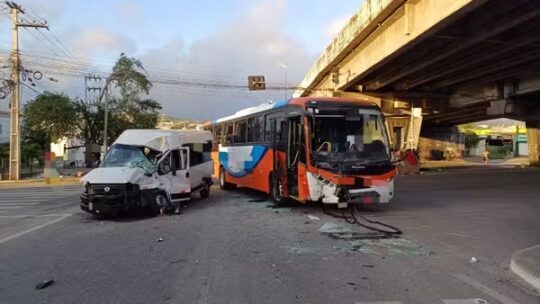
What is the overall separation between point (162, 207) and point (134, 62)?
133ft

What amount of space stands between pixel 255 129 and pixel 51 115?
41622 millimetres

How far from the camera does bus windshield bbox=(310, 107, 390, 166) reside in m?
15.7

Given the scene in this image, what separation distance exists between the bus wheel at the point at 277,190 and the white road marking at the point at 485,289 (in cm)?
954

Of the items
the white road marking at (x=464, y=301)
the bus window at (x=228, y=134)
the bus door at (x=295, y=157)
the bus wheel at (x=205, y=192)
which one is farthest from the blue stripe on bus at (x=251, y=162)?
the white road marking at (x=464, y=301)

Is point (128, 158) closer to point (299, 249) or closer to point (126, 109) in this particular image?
point (299, 249)

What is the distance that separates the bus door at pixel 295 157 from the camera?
1590 cm

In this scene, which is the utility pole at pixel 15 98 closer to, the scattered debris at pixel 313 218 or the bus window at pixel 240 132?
the bus window at pixel 240 132

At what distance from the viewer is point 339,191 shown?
49.9 ft

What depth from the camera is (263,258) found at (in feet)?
30.5

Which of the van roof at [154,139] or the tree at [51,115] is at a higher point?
the tree at [51,115]

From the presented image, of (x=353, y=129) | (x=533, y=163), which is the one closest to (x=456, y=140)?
(x=533, y=163)

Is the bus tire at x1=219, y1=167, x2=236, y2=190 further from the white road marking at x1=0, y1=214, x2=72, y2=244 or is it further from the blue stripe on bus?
the white road marking at x1=0, y1=214, x2=72, y2=244

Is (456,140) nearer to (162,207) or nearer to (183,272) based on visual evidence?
(162,207)

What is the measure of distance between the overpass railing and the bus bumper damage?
28.8ft
